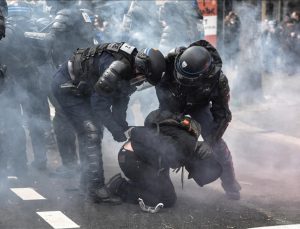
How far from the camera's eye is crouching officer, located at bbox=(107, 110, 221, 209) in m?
4.57

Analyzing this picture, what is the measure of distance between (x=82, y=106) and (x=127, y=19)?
3.80 metres

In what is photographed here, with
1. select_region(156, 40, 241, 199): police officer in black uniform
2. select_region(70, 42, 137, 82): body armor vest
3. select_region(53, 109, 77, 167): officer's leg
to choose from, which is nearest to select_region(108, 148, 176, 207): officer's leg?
select_region(156, 40, 241, 199): police officer in black uniform

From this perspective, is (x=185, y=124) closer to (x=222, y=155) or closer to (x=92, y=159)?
(x=222, y=155)

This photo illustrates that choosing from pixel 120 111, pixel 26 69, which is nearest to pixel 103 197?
pixel 120 111

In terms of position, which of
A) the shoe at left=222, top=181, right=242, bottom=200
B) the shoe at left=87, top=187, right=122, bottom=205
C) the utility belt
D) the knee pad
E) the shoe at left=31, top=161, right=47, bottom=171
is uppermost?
the utility belt

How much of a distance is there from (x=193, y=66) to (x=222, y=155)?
98cm

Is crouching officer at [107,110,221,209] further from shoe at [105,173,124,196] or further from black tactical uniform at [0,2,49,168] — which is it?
black tactical uniform at [0,2,49,168]

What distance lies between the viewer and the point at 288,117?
875cm

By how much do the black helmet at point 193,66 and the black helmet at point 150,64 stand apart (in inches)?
5.6

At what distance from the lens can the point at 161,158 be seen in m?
4.60

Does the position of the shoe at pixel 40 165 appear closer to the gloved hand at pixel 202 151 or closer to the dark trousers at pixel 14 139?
the dark trousers at pixel 14 139

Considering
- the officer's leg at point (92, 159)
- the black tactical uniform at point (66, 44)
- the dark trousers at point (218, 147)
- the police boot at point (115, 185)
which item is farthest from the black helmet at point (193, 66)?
the black tactical uniform at point (66, 44)

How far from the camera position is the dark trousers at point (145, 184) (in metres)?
4.66

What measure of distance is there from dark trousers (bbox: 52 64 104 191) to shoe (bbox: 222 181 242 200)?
1079mm
